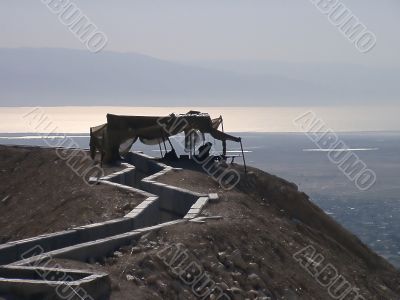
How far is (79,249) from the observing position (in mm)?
15305

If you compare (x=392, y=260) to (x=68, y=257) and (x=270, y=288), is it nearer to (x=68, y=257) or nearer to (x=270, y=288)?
(x=270, y=288)

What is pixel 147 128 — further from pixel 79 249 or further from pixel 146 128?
pixel 79 249

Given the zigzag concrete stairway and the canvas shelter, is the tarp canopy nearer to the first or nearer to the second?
the canvas shelter

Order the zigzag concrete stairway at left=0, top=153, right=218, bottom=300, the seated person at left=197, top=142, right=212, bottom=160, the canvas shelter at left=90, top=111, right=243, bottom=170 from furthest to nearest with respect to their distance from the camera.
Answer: the seated person at left=197, top=142, right=212, bottom=160 < the canvas shelter at left=90, top=111, right=243, bottom=170 < the zigzag concrete stairway at left=0, top=153, right=218, bottom=300

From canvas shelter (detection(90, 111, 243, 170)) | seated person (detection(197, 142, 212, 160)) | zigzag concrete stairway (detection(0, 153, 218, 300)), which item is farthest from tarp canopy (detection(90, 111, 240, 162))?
zigzag concrete stairway (detection(0, 153, 218, 300))

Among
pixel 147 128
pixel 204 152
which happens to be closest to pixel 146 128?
pixel 147 128

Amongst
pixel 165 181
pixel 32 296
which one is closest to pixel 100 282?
pixel 32 296

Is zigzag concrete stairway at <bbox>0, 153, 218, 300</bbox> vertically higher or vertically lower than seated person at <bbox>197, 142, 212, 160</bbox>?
lower

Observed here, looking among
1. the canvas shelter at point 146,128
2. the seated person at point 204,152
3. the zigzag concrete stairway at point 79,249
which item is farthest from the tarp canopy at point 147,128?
the zigzag concrete stairway at point 79,249

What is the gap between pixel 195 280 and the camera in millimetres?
15898

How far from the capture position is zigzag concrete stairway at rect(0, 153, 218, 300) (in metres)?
12.8

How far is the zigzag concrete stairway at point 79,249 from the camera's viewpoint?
42.0ft

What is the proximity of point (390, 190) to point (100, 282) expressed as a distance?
8539 centimetres

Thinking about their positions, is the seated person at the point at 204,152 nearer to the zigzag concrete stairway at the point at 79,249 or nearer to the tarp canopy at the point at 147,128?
the tarp canopy at the point at 147,128
